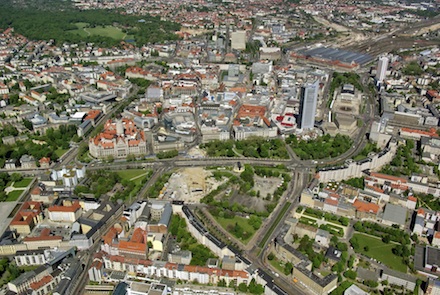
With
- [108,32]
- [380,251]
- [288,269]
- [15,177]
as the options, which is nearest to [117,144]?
[15,177]

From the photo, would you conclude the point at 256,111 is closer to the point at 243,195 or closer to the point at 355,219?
the point at 243,195

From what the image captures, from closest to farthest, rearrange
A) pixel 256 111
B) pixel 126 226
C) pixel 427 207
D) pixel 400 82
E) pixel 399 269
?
pixel 399 269
pixel 126 226
pixel 427 207
pixel 256 111
pixel 400 82

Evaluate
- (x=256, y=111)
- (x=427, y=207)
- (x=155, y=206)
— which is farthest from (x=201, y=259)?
A: (x=256, y=111)

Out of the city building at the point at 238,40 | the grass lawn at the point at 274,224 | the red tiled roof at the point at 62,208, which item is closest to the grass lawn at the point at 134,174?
the red tiled roof at the point at 62,208

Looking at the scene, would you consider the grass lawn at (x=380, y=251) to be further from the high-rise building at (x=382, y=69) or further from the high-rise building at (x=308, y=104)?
the high-rise building at (x=382, y=69)

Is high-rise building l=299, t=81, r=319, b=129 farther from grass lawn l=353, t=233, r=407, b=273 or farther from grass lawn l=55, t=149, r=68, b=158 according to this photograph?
grass lawn l=55, t=149, r=68, b=158

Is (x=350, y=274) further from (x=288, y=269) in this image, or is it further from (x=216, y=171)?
(x=216, y=171)

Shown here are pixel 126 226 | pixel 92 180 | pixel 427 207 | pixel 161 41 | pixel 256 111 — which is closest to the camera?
pixel 126 226

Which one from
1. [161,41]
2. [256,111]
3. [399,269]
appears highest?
[161,41]
